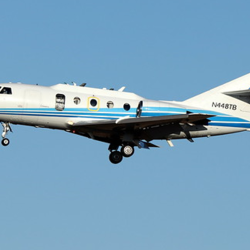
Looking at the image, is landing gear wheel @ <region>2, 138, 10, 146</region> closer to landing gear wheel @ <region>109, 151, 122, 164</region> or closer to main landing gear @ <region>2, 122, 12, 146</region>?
main landing gear @ <region>2, 122, 12, 146</region>

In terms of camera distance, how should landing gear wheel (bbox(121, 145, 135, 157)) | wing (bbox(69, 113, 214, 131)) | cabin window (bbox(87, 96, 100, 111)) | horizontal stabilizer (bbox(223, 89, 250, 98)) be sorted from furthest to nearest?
horizontal stabilizer (bbox(223, 89, 250, 98)) < landing gear wheel (bbox(121, 145, 135, 157)) < cabin window (bbox(87, 96, 100, 111)) < wing (bbox(69, 113, 214, 131))

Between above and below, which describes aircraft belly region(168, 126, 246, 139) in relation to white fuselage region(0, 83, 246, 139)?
below

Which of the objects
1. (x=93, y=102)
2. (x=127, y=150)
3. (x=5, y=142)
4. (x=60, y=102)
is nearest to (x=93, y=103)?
(x=93, y=102)

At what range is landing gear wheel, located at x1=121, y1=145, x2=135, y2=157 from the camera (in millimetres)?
37875

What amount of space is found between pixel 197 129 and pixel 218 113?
188 cm

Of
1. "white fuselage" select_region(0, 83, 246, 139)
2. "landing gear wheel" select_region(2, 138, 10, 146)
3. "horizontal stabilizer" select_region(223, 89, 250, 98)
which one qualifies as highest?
"horizontal stabilizer" select_region(223, 89, 250, 98)

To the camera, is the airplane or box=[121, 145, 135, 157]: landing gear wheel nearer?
the airplane

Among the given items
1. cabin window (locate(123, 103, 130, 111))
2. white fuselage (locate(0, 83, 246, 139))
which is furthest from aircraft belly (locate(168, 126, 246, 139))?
cabin window (locate(123, 103, 130, 111))

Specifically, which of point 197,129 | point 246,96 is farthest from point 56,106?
point 246,96

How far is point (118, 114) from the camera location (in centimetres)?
3756

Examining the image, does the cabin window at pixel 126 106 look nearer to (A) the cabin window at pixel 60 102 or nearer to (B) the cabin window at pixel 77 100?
(B) the cabin window at pixel 77 100

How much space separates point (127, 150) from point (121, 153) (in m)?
0.46

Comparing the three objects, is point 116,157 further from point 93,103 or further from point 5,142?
point 5,142

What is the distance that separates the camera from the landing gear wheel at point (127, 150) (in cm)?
3788
